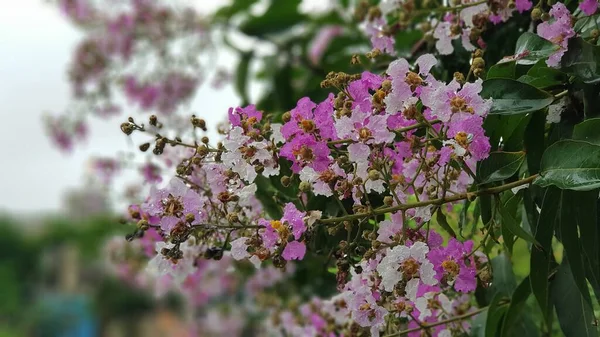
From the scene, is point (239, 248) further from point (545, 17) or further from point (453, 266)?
point (545, 17)

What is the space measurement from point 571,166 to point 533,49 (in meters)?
0.08

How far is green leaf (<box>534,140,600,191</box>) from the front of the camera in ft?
1.19

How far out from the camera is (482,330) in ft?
1.76

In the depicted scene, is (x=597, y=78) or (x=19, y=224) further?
(x=19, y=224)

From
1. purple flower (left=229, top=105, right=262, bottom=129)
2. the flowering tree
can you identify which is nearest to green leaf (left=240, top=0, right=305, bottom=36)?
the flowering tree

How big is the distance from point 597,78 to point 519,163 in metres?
0.06

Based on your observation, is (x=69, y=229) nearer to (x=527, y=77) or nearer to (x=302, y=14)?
(x=302, y=14)

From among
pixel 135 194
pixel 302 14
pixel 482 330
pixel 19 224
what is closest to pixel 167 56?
pixel 302 14

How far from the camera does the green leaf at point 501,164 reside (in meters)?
0.39

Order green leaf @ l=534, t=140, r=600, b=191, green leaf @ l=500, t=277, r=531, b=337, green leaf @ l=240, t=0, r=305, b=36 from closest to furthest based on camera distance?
green leaf @ l=534, t=140, r=600, b=191 < green leaf @ l=500, t=277, r=531, b=337 < green leaf @ l=240, t=0, r=305, b=36

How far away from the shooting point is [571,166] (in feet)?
1.21

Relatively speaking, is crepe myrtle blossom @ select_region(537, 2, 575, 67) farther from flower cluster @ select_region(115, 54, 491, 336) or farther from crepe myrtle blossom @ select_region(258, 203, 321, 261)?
crepe myrtle blossom @ select_region(258, 203, 321, 261)

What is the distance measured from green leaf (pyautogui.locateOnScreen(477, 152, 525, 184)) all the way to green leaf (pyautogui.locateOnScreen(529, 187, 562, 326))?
3 centimetres

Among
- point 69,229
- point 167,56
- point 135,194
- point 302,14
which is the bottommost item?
point 135,194
